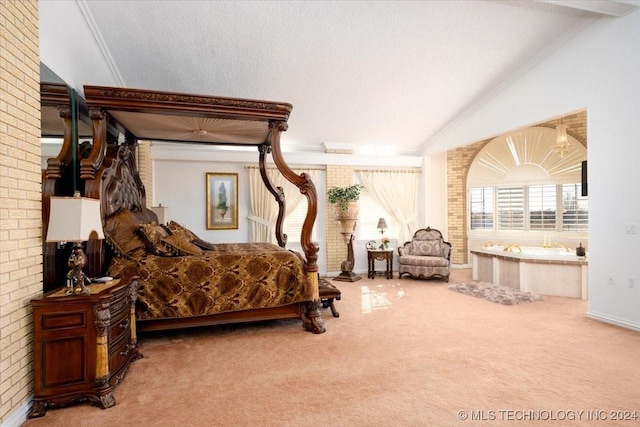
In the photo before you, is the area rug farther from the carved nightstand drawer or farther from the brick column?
the carved nightstand drawer

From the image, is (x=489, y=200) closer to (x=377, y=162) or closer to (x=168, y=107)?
(x=377, y=162)

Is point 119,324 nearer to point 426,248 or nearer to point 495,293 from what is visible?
point 495,293

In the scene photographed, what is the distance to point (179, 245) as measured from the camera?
360 centimetres

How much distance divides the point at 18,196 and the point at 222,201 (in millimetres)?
4371

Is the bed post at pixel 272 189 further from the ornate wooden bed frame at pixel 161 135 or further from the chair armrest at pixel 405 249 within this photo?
the chair armrest at pixel 405 249

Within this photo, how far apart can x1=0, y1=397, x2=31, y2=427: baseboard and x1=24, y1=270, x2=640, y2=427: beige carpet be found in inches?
4.0

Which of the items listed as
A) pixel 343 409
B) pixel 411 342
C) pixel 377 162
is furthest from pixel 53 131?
pixel 377 162

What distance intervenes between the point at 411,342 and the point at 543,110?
3853 millimetres

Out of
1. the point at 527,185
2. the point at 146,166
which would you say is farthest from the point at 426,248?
the point at 146,166

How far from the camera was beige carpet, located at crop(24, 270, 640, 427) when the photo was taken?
7.23ft

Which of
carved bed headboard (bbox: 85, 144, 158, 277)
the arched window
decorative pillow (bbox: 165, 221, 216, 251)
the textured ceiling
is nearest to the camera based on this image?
carved bed headboard (bbox: 85, 144, 158, 277)

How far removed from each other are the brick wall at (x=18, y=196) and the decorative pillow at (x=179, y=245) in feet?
3.89

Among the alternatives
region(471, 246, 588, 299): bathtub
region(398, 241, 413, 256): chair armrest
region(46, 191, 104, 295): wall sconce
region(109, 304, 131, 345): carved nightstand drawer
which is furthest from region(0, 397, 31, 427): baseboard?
region(471, 246, 588, 299): bathtub

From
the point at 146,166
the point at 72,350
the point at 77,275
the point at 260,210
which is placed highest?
the point at 146,166
